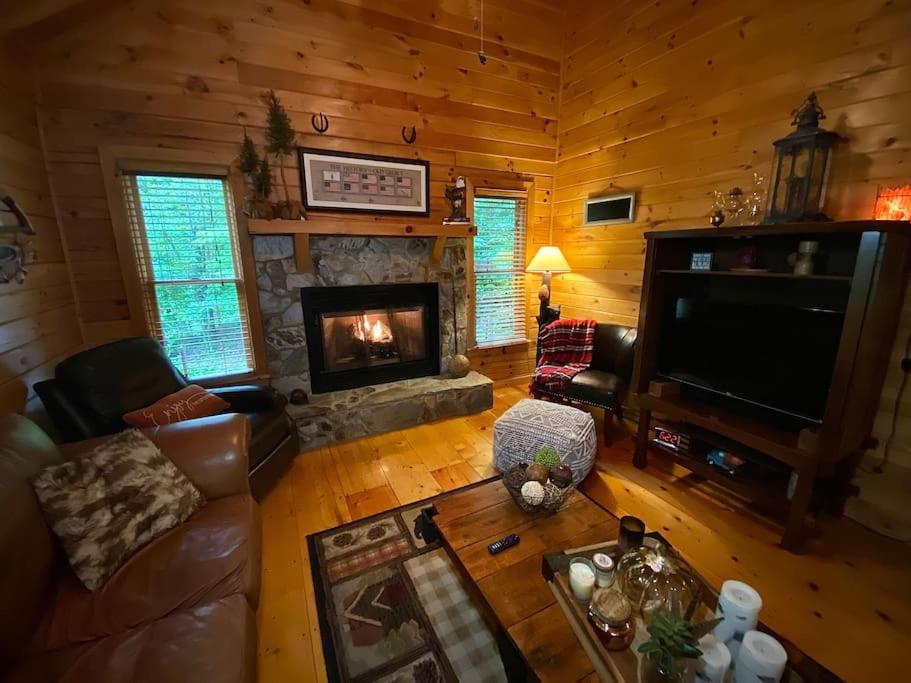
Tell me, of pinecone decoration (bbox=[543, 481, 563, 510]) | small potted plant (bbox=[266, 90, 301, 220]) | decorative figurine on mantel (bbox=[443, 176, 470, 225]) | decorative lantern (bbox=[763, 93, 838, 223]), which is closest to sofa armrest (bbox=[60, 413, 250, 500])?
pinecone decoration (bbox=[543, 481, 563, 510])

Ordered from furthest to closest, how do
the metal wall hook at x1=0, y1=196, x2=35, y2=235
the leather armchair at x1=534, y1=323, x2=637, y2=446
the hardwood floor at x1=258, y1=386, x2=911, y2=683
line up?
the leather armchair at x1=534, y1=323, x2=637, y2=446, the metal wall hook at x1=0, y1=196, x2=35, y2=235, the hardwood floor at x1=258, y1=386, x2=911, y2=683

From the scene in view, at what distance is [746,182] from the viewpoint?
2.37 metres

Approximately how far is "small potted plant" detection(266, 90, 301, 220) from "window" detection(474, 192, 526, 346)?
164cm

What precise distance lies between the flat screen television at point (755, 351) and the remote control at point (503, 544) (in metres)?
1.63

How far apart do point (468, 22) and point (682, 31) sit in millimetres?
1657

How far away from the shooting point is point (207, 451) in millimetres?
1594

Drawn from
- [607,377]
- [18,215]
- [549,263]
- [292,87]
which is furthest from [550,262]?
[18,215]

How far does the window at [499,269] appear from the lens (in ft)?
12.1

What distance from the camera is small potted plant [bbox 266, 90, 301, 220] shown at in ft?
8.68

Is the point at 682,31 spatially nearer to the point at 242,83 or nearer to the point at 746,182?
the point at 746,182

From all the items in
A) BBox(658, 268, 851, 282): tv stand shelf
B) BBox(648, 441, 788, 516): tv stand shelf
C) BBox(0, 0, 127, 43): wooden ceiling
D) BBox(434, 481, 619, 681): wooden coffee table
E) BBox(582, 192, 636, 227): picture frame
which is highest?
BBox(0, 0, 127, 43): wooden ceiling

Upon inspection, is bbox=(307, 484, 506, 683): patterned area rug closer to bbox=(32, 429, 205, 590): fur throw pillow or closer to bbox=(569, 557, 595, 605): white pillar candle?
bbox=(569, 557, 595, 605): white pillar candle

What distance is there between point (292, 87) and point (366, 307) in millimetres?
1677

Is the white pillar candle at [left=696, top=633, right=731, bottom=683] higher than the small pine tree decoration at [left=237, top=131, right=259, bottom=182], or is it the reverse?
the small pine tree decoration at [left=237, top=131, right=259, bottom=182]
